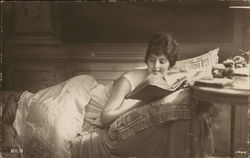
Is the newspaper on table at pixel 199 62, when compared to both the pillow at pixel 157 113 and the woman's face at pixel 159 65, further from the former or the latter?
the pillow at pixel 157 113

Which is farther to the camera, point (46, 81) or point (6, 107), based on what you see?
point (46, 81)

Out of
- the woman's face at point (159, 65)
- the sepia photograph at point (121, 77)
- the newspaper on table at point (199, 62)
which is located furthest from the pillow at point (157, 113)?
the newspaper on table at point (199, 62)

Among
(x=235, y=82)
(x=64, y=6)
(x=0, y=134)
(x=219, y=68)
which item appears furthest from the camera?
(x=64, y=6)

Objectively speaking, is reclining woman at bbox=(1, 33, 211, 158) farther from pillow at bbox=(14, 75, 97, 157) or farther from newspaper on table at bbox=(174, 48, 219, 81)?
newspaper on table at bbox=(174, 48, 219, 81)

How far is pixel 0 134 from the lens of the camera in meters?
2.43

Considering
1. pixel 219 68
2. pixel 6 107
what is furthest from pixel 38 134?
pixel 219 68

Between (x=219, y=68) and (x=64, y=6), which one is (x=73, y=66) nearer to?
(x=64, y=6)

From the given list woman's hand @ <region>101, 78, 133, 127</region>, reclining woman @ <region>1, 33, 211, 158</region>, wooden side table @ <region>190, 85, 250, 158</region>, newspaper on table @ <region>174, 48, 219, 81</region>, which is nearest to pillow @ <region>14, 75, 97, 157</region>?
reclining woman @ <region>1, 33, 211, 158</region>

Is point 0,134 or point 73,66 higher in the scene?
point 73,66

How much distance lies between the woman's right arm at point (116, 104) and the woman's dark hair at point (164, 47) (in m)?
0.19

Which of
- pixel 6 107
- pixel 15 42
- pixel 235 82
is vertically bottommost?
pixel 6 107

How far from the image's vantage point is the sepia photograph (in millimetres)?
1957

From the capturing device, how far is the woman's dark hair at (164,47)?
225 centimetres

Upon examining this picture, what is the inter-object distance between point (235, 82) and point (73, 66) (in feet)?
3.41
